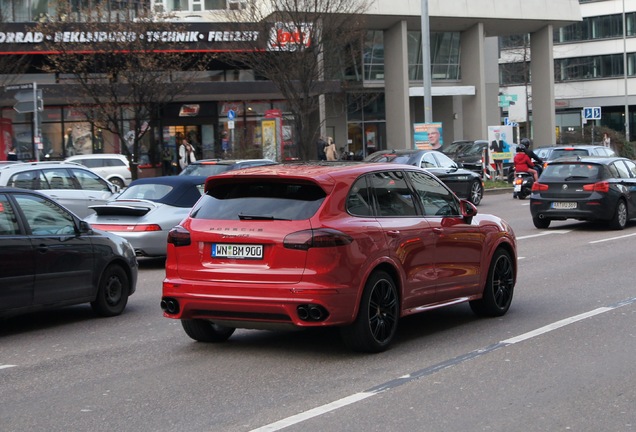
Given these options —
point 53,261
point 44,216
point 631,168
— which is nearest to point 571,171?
point 631,168

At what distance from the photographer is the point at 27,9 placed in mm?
46531

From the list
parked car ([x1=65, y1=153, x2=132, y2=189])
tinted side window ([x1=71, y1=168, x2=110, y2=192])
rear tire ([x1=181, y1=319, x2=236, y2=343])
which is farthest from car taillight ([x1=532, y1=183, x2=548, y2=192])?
parked car ([x1=65, y1=153, x2=132, y2=189])

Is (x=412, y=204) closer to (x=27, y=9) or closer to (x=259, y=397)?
(x=259, y=397)

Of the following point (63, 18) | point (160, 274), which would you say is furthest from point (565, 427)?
point (63, 18)

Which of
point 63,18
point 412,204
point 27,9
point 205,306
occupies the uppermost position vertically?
point 27,9

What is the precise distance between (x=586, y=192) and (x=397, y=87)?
3665 centimetres

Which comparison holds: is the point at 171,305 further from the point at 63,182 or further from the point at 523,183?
the point at 523,183

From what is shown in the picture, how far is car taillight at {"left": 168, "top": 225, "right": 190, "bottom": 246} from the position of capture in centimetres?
845

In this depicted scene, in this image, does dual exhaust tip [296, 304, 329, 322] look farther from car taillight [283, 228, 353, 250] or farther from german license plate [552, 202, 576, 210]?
german license plate [552, 202, 576, 210]

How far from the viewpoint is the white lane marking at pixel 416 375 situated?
6281 millimetres

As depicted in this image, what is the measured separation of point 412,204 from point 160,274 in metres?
7.06

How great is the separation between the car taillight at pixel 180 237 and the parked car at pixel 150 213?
6.93 m

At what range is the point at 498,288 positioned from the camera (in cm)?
1034

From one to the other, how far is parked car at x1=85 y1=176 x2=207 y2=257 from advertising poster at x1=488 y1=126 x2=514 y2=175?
80.1 feet
